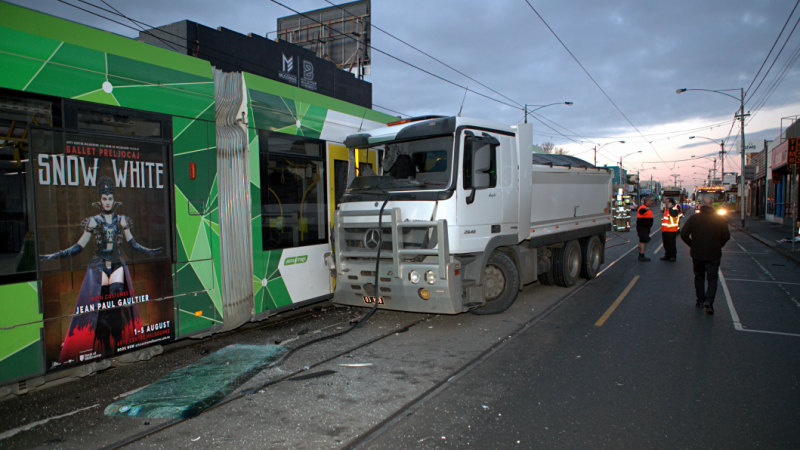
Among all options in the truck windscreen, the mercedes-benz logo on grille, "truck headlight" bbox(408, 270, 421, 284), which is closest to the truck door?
the truck windscreen

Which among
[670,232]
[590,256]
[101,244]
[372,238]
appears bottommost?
[590,256]

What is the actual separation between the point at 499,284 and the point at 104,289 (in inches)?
208

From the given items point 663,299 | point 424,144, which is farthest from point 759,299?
point 424,144

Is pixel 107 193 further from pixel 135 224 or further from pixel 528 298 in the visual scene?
pixel 528 298

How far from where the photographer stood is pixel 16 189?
12.6 feet

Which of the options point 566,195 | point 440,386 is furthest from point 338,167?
point 566,195

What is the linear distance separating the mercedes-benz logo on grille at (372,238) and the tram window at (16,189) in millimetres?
3786

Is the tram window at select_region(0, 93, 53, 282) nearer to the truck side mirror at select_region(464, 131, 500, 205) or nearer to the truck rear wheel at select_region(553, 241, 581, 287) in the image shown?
the truck side mirror at select_region(464, 131, 500, 205)

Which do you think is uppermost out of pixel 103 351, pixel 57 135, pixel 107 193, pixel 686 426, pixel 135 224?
pixel 57 135

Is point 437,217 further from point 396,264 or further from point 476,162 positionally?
point 476,162

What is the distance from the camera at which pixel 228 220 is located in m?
5.66

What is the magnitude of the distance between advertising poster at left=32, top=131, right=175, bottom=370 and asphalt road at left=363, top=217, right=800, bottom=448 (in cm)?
287

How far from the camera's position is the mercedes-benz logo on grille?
6.59 m

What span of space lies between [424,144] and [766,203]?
40.7m
